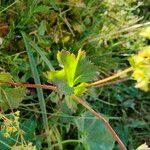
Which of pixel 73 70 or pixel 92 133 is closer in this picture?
pixel 73 70

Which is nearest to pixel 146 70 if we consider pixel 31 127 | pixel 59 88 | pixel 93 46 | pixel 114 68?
pixel 59 88

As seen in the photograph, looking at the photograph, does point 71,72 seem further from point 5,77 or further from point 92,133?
point 92,133

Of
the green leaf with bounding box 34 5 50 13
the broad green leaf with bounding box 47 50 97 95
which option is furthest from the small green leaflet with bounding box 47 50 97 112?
the green leaf with bounding box 34 5 50 13

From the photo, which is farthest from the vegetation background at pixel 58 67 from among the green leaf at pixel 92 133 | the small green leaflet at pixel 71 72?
the small green leaflet at pixel 71 72

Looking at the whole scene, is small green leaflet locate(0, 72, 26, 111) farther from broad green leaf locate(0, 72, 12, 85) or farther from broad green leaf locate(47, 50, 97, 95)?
broad green leaf locate(47, 50, 97, 95)

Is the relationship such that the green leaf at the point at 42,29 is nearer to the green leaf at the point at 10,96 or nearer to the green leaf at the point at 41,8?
the green leaf at the point at 41,8

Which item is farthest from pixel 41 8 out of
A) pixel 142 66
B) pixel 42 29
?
pixel 142 66
